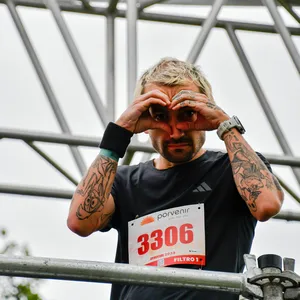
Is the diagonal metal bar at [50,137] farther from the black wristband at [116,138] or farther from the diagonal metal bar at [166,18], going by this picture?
the black wristband at [116,138]

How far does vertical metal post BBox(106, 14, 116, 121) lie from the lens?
4995 mm

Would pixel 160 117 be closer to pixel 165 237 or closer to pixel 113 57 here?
pixel 165 237

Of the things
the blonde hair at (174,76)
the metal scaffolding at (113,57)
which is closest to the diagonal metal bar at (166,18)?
the metal scaffolding at (113,57)

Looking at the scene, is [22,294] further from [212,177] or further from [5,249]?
[212,177]

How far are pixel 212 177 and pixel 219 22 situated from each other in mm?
2938

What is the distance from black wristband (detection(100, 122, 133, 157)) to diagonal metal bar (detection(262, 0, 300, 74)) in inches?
96.9

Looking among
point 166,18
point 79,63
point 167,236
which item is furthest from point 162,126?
point 166,18

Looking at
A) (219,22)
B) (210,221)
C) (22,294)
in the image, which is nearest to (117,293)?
(210,221)

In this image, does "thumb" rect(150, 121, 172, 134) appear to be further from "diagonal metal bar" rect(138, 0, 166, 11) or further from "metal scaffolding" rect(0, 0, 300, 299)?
"diagonal metal bar" rect(138, 0, 166, 11)

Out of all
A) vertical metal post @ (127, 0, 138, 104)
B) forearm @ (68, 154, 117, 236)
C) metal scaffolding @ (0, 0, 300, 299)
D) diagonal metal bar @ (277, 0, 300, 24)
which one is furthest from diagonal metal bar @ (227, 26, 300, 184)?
forearm @ (68, 154, 117, 236)

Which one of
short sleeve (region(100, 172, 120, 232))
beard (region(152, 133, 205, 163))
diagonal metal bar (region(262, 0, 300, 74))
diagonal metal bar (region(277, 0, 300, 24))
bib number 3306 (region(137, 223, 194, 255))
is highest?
diagonal metal bar (region(277, 0, 300, 24))

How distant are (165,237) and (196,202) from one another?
13 cm

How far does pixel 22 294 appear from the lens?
45.2 feet

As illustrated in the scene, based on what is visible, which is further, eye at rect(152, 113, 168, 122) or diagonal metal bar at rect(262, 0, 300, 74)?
diagonal metal bar at rect(262, 0, 300, 74)
